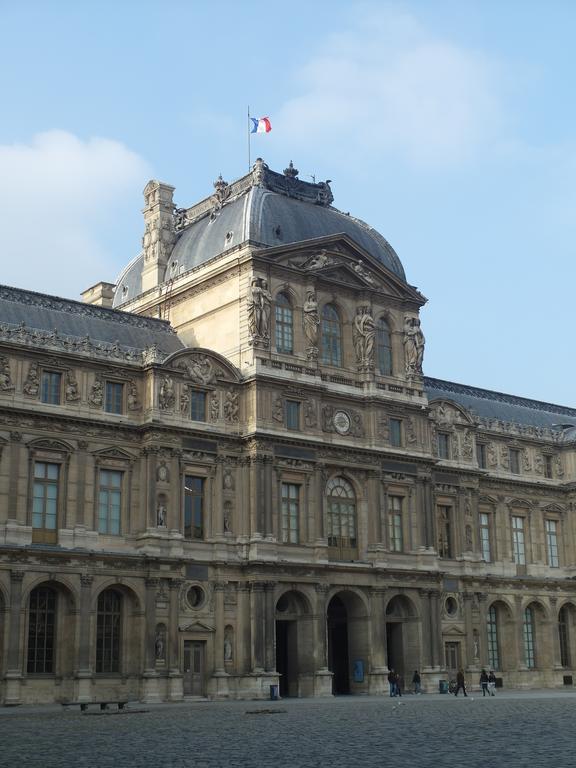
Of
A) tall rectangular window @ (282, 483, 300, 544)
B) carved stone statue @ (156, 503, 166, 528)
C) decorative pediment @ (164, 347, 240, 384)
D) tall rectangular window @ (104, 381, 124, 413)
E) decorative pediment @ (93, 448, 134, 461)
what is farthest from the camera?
tall rectangular window @ (282, 483, 300, 544)

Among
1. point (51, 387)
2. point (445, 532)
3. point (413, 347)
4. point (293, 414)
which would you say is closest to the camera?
point (51, 387)

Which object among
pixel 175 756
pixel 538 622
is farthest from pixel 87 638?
pixel 538 622

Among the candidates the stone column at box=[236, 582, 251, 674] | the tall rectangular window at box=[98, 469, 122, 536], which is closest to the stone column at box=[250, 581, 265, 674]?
the stone column at box=[236, 582, 251, 674]

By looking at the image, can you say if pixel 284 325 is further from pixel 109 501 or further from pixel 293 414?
pixel 109 501

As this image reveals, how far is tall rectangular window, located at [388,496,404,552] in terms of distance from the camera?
60.0 meters

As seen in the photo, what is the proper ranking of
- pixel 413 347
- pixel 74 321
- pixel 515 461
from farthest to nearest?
1. pixel 515 461
2. pixel 413 347
3. pixel 74 321

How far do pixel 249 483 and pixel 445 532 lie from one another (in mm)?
15660

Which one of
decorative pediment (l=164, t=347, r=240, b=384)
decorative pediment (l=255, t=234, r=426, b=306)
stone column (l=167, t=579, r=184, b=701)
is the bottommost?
stone column (l=167, t=579, r=184, b=701)

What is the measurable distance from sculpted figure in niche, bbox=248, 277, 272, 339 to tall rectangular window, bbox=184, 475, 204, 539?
8.05 meters

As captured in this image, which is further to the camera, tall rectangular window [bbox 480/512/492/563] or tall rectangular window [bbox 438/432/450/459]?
tall rectangular window [bbox 480/512/492/563]

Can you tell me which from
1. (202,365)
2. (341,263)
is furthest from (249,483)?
(341,263)

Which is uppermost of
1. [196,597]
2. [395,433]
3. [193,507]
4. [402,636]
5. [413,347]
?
[413,347]

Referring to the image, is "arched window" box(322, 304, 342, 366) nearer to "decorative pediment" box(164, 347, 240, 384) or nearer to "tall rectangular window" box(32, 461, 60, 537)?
"decorative pediment" box(164, 347, 240, 384)

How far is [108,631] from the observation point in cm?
5000
